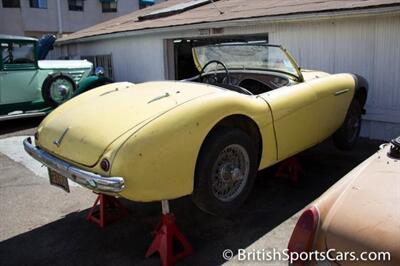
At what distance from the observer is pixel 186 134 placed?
304cm

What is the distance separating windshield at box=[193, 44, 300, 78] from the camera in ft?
15.0

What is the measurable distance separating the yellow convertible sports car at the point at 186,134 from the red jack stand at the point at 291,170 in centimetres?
48

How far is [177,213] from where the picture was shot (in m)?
4.06

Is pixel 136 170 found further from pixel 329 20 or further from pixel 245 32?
pixel 245 32

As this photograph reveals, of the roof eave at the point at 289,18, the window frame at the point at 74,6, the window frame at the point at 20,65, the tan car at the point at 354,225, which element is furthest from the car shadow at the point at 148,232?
the window frame at the point at 74,6

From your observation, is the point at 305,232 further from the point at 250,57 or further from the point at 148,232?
the point at 250,57

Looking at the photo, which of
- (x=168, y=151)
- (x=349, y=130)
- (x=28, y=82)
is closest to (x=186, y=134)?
(x=168, y=151)

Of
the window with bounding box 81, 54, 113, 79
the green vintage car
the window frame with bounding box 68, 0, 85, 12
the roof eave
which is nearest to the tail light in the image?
the roof eave

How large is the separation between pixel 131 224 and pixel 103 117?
1.16m

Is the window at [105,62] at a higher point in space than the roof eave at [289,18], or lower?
lower

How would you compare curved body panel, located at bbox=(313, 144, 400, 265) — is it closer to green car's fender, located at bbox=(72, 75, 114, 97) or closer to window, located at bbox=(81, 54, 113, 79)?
green car's fender, located at bbox=(72, 75, 114, 97)

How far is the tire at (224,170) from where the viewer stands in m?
3.24

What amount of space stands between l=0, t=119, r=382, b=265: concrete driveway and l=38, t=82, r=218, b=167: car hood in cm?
83

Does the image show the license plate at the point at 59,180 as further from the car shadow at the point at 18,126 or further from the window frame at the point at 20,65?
the window frame at the point at 20,65
